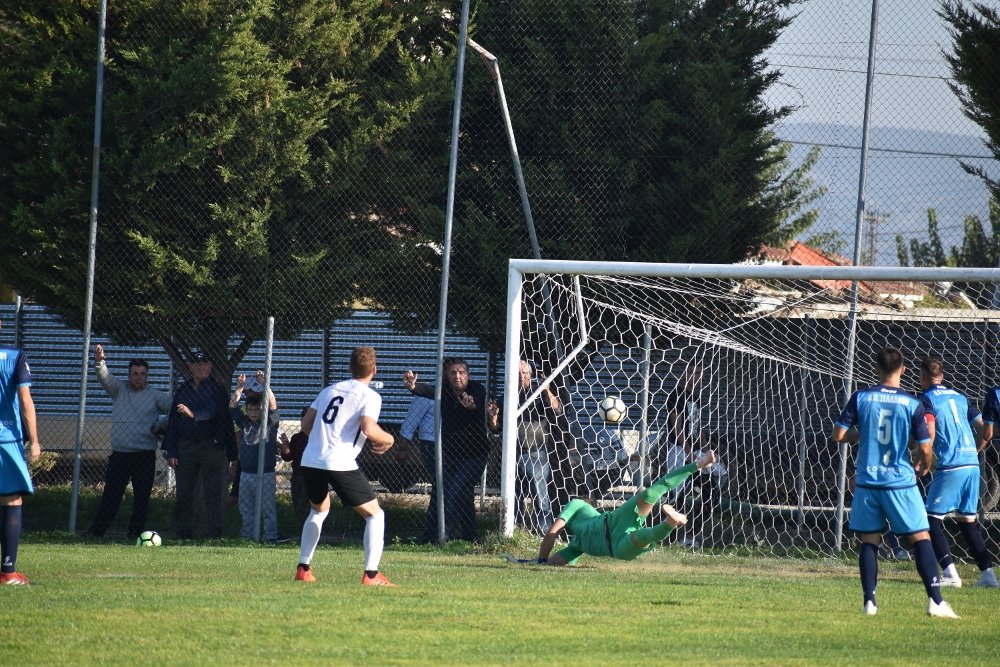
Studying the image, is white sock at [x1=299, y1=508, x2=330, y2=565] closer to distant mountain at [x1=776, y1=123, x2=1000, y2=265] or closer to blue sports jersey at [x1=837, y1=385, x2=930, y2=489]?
blue sports jersey at [x1=837, y1=385, x2=930, y2=489]

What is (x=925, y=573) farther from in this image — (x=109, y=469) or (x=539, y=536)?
(x=109, y=469)

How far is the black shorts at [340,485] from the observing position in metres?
9.44

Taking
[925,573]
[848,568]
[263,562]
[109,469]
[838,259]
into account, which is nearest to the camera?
[925,573]

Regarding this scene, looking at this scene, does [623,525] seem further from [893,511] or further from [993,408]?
[993,408]

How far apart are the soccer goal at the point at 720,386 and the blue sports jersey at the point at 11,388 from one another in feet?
17.5

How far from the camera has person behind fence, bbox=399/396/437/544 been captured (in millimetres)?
13961

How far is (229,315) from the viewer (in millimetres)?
15164

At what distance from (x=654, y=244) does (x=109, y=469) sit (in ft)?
22.6

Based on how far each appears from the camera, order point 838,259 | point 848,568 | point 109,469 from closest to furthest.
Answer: point 848,568, point 109,469, point 838,259

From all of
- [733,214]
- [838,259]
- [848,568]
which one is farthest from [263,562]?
[838,259]

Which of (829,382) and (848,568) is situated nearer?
(848,568)

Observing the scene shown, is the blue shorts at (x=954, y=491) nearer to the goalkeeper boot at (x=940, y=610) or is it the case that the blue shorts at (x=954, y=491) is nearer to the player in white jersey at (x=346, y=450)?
the goalkeeper boot at (x=940, y=610)

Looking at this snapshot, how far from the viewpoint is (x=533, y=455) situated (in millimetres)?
13750

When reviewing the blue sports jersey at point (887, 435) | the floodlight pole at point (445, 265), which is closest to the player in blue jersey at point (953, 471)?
the blue sports jersey at point (887, 435)
